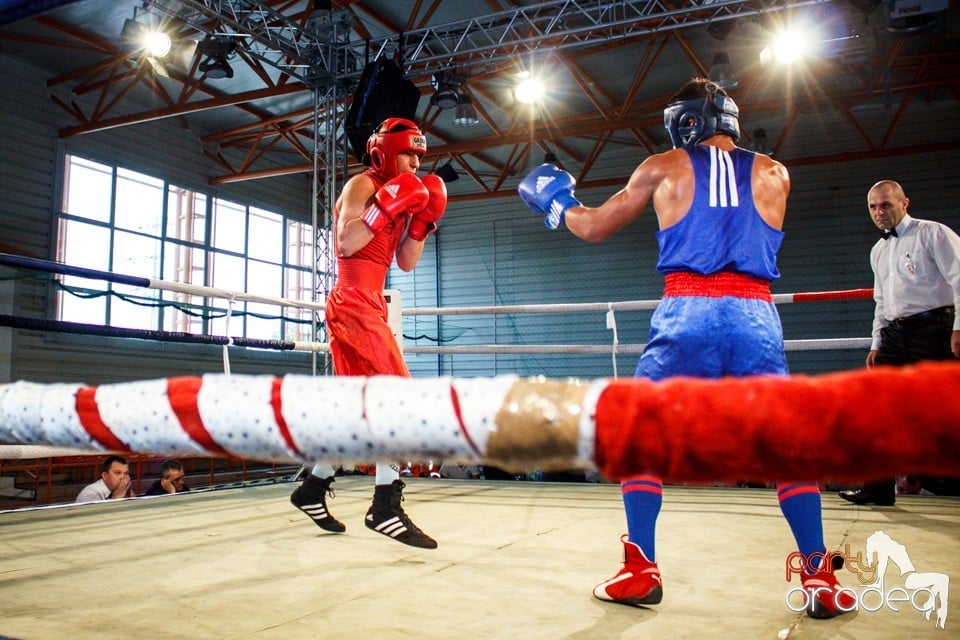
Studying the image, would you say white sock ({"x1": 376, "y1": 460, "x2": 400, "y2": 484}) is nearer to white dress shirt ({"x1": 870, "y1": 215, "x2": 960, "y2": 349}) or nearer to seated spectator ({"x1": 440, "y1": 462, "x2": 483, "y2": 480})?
white dress shirt ({"x1": 870, "y1": 215, "x2": 960, "y2": 349})

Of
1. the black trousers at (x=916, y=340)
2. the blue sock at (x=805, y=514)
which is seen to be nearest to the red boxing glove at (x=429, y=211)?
the blue sock at (x=805, y=514)

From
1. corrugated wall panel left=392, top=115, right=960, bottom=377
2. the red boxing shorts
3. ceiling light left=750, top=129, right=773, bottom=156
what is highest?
ceiling light left=750, top=129, right=773, bottom=156

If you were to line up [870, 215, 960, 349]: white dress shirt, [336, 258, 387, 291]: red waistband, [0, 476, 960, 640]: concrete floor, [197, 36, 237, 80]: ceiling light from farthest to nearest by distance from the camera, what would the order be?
[197, 36, 237, 80]: ceiling light
[870, 215, 960, 349]: white dress shirt
[336, 258, 387, 291]: red waistband
[0, 476, 960, 640]: concrete floor

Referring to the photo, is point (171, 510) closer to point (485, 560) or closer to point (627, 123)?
point (485, 560)

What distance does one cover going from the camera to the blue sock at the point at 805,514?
1.74 m

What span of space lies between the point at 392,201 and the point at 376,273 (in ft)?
1.02

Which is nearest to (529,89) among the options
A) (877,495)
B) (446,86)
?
(446,86)

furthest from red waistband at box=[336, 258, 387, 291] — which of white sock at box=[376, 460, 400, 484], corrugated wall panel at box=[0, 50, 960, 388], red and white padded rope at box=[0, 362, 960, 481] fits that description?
corrugated wall panel at box=[0, 50, 960, 388]

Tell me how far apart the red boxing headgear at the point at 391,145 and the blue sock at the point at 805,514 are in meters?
1.80

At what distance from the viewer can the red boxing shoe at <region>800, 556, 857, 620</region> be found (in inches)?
64.6

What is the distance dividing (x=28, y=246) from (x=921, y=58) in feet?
41.7

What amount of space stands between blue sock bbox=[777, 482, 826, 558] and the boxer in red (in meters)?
1.12

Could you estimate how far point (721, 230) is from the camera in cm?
176

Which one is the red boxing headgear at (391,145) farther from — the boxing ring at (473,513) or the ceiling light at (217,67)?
the ceiling light at (217,67)
